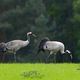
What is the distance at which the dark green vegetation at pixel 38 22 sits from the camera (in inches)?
1943

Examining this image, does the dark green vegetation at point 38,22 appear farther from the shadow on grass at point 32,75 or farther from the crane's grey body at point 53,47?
the shadow on grass at point 32,75

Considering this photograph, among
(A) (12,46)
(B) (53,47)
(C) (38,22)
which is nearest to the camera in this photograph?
(B) (53,47)

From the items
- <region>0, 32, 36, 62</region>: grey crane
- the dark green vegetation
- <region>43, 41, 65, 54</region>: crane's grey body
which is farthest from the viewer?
the dark green vegetation

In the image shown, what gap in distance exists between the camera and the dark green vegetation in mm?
49344

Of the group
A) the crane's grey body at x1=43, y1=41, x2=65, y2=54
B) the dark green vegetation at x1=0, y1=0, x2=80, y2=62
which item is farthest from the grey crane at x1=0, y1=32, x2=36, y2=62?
the dark green vegetation at x1=0, y1=0, x2=80, y2=62

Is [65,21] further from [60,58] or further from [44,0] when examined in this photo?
[60,58]

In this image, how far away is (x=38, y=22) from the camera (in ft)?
162

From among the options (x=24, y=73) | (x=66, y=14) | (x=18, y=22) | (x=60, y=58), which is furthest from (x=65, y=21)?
(x=24, y=73)

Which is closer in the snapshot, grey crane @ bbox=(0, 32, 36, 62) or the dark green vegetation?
grey crane @ bbox=(0, 32, 36, 62)

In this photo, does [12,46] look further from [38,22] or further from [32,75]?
[38,22]

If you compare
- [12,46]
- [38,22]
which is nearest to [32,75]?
[12,46]

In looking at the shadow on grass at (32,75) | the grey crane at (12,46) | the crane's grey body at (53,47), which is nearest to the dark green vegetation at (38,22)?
A: the grey crane at (12,46)

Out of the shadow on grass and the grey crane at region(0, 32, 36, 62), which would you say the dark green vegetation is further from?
the shadow on grass

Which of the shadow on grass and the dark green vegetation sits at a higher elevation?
the dark green vegetation
